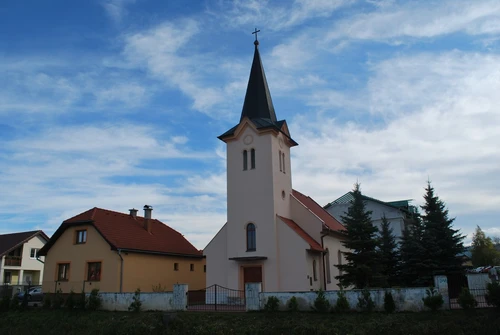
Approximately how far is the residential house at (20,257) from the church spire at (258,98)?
28638 mm

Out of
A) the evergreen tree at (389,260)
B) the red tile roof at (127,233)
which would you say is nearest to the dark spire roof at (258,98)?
the evergreen tree at (389,260)

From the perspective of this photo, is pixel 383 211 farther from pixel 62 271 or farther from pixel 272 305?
pixel 62 271

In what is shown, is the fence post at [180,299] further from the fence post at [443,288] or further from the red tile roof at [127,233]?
the fence post at [443,288]

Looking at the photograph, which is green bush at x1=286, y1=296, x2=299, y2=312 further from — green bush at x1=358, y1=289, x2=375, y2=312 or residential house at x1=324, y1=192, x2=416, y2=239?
residential house at x1=324, y1=192, x2=416, y2=239

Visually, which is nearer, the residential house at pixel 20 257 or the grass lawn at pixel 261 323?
the grass lawn at pixel 261 323

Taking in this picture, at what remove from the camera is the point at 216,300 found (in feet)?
77.9

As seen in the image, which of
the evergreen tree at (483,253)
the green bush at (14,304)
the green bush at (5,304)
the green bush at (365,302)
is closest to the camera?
the green bush at (365,302)

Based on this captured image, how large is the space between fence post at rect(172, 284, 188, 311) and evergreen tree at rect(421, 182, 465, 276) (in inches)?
571

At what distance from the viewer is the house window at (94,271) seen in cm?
2758

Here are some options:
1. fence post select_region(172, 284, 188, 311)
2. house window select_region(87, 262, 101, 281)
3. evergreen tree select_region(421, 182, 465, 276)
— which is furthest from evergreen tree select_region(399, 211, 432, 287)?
house window select_region(87, 262, 101, 281)

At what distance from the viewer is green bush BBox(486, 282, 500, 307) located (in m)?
15.0

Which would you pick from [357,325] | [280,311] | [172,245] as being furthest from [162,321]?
[172,245]

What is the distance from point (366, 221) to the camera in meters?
23.2

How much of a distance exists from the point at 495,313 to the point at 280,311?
807 centimetres
